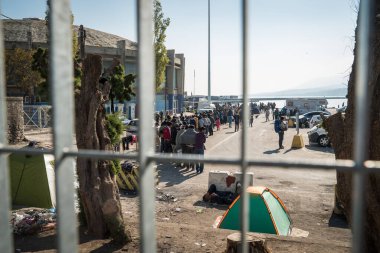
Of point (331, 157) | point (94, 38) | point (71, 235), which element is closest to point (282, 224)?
point (71, 235)

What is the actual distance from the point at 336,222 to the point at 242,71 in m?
7.91

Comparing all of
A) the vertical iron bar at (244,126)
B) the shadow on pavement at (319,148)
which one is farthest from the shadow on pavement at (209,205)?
the shadow on pavement at (319,148)

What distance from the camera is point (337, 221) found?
8297 mm

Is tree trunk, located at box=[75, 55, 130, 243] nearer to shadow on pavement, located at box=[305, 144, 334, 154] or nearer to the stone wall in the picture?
the stone wall

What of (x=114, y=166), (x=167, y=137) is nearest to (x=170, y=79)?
(x=167, y=137)

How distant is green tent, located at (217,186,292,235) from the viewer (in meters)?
7.26

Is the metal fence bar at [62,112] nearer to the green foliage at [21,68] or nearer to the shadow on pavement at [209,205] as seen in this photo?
the shadow on pavement at [209,205]

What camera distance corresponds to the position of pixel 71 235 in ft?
5.39

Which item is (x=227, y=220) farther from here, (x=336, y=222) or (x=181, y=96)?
(x=181, y=96)

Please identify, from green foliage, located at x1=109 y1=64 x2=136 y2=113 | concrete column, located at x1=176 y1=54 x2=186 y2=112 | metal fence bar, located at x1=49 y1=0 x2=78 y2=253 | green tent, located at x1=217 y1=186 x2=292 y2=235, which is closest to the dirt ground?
green tent, located at x1=217 y1=186 x2=292 y2=235

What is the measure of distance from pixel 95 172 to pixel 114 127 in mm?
1486

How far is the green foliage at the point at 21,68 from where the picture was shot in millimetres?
30277

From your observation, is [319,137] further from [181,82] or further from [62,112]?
[181,82]

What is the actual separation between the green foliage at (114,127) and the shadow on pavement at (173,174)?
3.80 m
